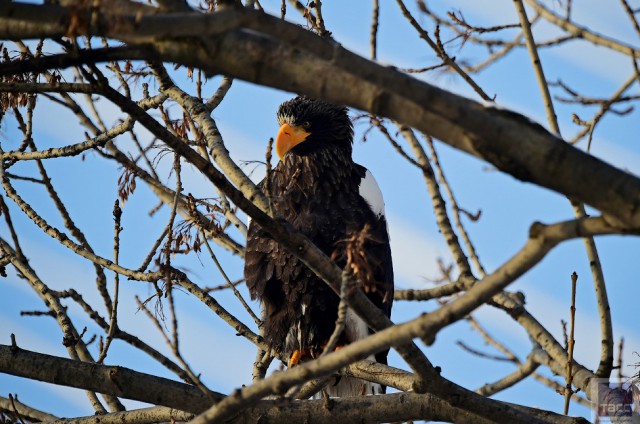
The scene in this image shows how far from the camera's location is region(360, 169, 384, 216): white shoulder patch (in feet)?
16.6

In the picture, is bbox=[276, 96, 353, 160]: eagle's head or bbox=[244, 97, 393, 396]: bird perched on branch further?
bbox=[276, 96, 353, 160]: eagle's head

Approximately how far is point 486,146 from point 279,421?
6.42 ft

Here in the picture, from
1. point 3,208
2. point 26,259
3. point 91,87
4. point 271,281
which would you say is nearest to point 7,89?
point 91,87

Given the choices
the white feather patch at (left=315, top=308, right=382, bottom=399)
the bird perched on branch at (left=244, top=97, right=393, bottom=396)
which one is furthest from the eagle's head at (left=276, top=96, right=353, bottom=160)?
the white feather patch at (left=315, top=308, right=382, bottom=399)

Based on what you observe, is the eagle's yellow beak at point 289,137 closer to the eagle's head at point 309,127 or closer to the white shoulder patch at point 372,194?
the eagle's head at point 309,127

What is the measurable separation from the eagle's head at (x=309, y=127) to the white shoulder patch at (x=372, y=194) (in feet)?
1.48

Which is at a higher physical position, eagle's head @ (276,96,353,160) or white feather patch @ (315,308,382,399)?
eagle's head @ (276,96,353,160)

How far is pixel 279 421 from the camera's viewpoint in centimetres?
336

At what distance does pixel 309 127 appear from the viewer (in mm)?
5621

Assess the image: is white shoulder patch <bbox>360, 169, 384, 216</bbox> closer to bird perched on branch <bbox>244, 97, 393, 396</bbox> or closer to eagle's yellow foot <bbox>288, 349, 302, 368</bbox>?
bird perched on branch <bbox>244, 97, 393, 396</bbox>

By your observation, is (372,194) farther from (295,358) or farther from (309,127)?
(295,358)

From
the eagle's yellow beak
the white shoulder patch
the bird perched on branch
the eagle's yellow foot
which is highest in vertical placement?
the eagle's yellow beak

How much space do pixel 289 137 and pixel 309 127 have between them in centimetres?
19

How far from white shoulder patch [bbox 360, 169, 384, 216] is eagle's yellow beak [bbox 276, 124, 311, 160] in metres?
0.53
